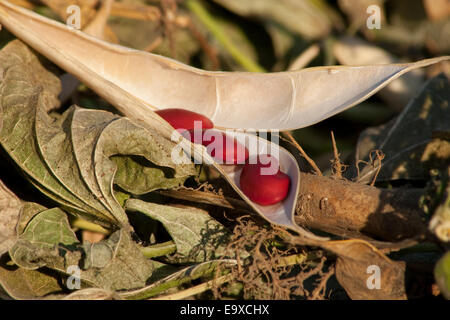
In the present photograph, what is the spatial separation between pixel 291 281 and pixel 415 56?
1.08 meters

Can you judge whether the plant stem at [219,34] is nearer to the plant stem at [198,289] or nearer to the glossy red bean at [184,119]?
the glossy red bean at [184,119]

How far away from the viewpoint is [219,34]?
163 cm

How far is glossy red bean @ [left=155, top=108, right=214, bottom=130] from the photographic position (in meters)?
1.02

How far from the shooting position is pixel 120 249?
2.73ft

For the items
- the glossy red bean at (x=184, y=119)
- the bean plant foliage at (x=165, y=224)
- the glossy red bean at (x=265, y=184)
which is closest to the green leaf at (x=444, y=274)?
the bean plant foliage at (x=165, y=224)

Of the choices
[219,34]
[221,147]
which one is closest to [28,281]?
[221,147]

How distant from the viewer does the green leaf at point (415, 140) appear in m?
1.10

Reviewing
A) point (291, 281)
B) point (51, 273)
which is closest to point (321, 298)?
point (291, 281)

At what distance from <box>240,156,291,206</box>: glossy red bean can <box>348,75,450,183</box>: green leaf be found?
0.20m

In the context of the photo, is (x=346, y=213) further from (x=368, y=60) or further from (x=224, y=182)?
(x=368, y=60)

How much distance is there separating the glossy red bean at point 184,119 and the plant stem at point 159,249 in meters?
0.24

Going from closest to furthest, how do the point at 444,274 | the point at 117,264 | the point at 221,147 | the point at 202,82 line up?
the point at 444,274
the point at 117,264
the point at 221,147
the point at 202,82

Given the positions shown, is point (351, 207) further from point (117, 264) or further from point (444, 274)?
point (117, 264)

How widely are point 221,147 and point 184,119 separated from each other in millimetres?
118
